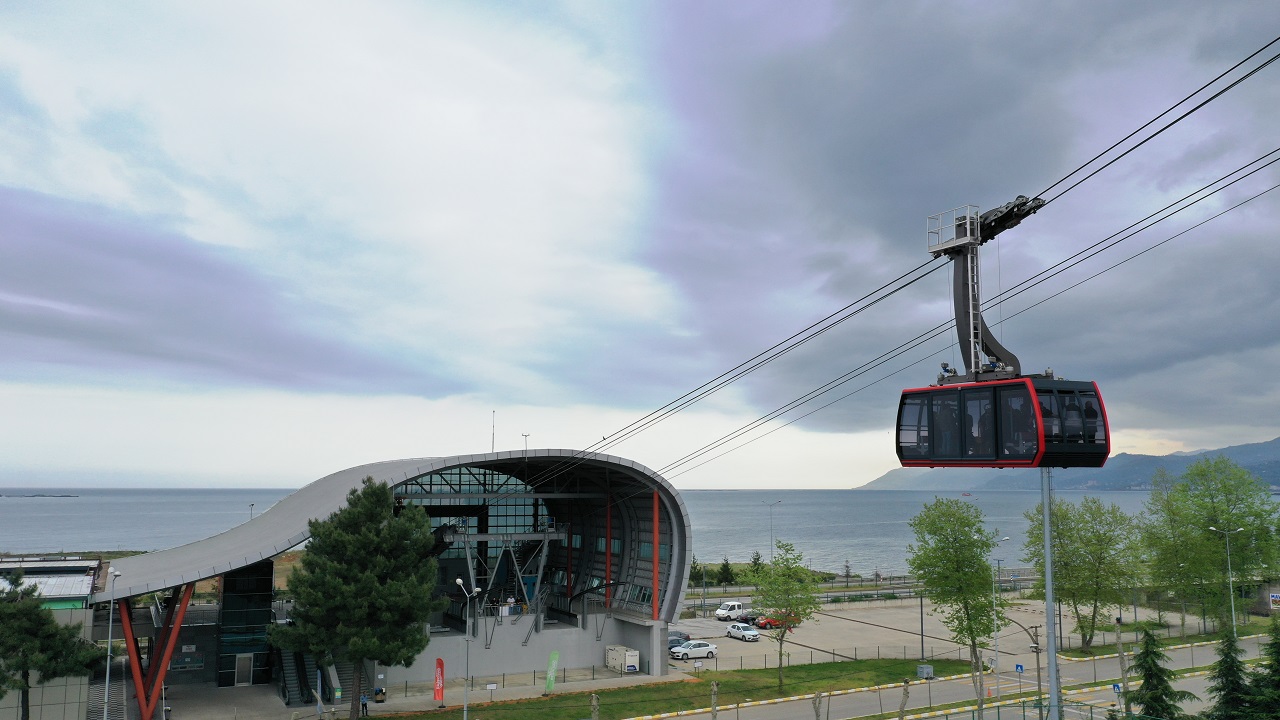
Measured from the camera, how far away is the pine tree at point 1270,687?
23750 millimetres

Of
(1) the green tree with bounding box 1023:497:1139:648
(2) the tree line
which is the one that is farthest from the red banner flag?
(1) the green tree with bounding box 1023:497:1139:648

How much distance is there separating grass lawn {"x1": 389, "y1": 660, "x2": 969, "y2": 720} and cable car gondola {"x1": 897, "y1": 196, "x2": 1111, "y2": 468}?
58.2 ft

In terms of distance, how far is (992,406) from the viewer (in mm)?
22359

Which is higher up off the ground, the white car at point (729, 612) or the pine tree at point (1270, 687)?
the pine tree at point (1270, 687)

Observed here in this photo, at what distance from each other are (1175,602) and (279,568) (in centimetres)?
9320

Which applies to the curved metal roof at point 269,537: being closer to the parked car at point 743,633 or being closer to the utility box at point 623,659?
the utility box at point 623,659

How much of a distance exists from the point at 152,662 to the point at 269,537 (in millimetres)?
6745

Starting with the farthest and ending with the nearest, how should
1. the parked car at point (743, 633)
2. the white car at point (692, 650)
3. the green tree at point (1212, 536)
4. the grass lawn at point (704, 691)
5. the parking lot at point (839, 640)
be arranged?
1. the parked car at point (743, 633)
2. the green tree at point (1212, 536)
3. the parking lot at point (839, 640)
4. the white car at point (692, 650)
5. the grass lawn at point (704, 691)

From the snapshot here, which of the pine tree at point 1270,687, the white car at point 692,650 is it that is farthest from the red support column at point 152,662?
the pine tree at point 1270,687

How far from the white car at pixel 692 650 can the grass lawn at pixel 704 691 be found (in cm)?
443

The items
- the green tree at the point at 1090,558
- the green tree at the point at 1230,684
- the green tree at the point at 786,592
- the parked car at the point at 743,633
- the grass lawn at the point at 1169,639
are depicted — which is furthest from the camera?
the parked car at the point at 743,633

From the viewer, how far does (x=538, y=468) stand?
46938 millimetres

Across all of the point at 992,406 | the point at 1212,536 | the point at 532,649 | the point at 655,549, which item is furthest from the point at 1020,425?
the point at 1212,536

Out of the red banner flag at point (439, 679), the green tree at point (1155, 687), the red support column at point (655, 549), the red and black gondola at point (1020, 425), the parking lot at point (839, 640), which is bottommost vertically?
the parking lot at point (839, 640)
